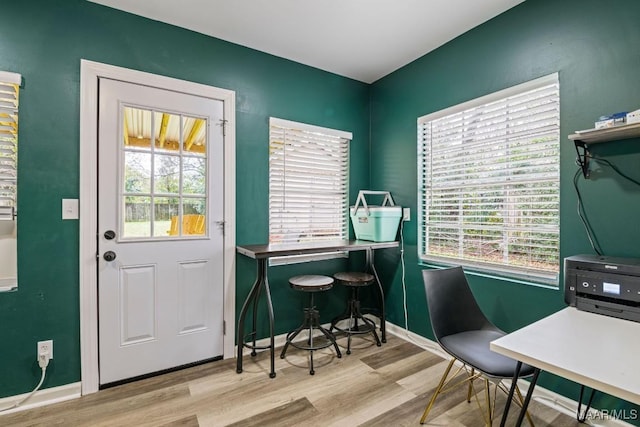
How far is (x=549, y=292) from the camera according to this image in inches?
76.9

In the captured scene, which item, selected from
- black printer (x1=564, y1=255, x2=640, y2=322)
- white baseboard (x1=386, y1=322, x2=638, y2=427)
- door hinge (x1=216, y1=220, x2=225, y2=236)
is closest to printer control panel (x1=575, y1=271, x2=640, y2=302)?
black printer (x1=564, y1=255, x2=640, y2=322)

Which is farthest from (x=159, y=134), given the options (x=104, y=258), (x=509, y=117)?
(x=509, y=117)

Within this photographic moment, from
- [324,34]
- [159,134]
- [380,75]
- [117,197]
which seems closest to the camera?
[117,197]

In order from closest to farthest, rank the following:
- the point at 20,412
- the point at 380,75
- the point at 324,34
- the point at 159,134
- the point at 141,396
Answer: the point at 20,412, the point at 141,396, the point at 159,134, the point at 324,34, the point at 380,75

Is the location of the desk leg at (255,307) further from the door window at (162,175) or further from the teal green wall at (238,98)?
the door window at (162,175)

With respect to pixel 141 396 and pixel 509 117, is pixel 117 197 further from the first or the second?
pixel 509 117

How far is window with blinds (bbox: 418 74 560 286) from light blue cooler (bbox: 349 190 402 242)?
10.0 inches

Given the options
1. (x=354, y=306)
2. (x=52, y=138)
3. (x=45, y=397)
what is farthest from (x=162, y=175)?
(x=354, y=306)

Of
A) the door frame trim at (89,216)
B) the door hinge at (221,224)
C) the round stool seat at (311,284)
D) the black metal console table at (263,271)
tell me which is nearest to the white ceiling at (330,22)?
the door frame trim at (89,216)

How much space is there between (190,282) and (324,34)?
2.22m

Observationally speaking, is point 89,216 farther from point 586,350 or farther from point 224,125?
point 586,350

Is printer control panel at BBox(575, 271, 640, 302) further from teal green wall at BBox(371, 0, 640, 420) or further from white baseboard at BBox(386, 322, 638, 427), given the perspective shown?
white baseboard at BBox(386, 322, 638, 427)

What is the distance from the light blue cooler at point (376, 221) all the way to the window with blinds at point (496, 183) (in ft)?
0.84

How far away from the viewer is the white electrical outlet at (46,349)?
195 cm
